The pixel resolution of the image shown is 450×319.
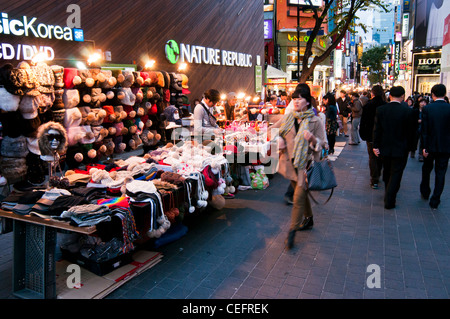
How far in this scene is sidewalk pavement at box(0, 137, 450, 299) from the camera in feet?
12.7

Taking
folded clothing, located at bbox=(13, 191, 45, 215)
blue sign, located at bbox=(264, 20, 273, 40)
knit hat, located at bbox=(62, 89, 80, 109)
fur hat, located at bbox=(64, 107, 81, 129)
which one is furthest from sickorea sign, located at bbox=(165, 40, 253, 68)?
blue sign, located at bbox=(264, 20, 273, 40)

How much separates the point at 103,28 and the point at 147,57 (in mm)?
1860

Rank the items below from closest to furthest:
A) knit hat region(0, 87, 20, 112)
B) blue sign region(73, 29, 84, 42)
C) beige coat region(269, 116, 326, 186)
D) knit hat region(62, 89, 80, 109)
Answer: beige coat region(269, 116, 326, 186), knit hat region(0, 87, 20, 112), knit hat region(62, 89, 80, 109), blue sign region(73, 29, 84, 42)

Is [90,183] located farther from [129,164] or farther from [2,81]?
[2,81]

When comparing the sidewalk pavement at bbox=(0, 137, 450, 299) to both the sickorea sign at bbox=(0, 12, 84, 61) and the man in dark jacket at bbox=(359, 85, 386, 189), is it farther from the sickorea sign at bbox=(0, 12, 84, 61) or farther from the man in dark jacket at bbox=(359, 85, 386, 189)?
the sickorea sign at bbox=(0, 12, 84, 61)

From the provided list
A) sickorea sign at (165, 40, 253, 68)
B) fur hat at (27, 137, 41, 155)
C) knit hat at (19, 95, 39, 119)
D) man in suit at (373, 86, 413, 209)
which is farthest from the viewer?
sickorea sign at (165, 40, 253, 68)

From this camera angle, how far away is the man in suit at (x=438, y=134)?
6211 mm

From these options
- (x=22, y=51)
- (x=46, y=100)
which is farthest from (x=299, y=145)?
(x=22, y=51)

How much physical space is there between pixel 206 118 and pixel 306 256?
3.48 meters

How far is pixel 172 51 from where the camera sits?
477 inches

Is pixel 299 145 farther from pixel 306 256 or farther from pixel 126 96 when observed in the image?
pixel 126 96

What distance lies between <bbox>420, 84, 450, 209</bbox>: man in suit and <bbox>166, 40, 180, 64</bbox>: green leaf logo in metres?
8.00

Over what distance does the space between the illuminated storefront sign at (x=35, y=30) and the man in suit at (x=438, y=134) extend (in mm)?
7550

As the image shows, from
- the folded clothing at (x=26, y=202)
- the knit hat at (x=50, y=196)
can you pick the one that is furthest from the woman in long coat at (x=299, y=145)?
the folded clothing at (x=26, y=202)
